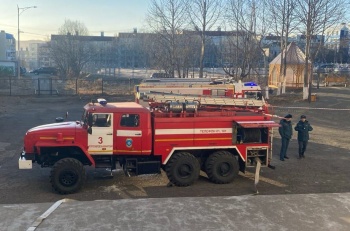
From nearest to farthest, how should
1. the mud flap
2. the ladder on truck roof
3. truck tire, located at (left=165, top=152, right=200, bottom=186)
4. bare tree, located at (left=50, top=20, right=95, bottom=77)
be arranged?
the mud flap, truck tire, located at (left=165, top=152, right=200, bottom=186), the ladder on truck roof, bare tree, located at (left=50, top=20, right=95, bottom=77)

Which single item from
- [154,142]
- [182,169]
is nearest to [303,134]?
[182,169]

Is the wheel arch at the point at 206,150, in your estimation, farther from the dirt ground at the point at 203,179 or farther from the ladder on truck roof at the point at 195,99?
the ladder on truck roof at the point at 195,99

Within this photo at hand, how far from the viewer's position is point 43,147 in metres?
9.78

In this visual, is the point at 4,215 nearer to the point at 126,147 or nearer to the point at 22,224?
the point at 22,224

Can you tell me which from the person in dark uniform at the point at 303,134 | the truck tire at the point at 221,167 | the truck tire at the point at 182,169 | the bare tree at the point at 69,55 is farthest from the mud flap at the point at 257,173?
the bare tree at the point at 69,55

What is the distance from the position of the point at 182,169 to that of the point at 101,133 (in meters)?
2.37

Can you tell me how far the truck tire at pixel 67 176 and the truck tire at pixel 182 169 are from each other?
2312 millimetres

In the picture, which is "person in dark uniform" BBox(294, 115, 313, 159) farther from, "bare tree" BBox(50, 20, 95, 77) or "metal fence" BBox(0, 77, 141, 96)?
"bare tree" BBox(50, 20, 95, 77)

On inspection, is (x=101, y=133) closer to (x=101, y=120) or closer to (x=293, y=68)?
(x=101, y=120)

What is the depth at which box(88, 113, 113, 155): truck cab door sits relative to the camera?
988cm

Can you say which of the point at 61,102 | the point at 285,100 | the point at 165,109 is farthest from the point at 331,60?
the point at 165,109

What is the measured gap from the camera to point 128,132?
1000 centimetres

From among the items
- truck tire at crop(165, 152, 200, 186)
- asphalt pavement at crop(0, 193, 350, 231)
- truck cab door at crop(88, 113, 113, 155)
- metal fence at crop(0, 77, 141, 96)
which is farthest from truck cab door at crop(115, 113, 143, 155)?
metal fence at crop(0, 77, 141, 96)

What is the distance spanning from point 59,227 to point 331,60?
276ft
